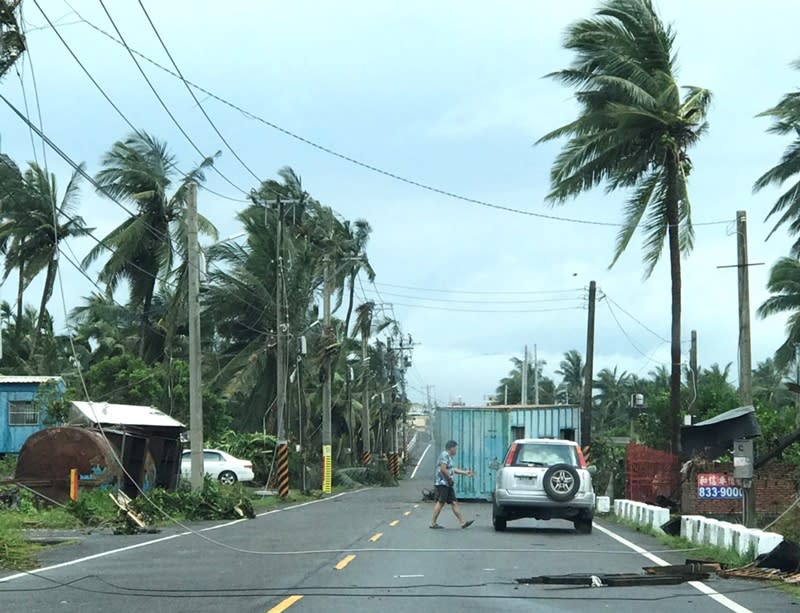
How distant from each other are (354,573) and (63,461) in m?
14.2

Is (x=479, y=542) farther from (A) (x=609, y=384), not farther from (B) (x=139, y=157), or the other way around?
(A) (x=609, y=384)

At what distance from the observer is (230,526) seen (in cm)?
2336

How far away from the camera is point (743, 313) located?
24984 millimetres

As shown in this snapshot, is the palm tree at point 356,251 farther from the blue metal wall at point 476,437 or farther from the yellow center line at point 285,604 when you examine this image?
the yellow center line at point 285,604

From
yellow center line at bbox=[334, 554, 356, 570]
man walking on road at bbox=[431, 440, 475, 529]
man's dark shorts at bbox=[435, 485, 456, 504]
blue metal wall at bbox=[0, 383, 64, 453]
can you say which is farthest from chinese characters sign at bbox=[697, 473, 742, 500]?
blue metal wall at bbox=[0, 383, 64, 453]

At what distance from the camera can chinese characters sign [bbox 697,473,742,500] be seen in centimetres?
2564

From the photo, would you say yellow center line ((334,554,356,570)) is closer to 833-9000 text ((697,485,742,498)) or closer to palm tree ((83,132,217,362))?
833-9000 text ((697,485,742,498))

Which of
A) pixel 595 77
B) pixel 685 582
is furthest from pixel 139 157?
pixel 685 582

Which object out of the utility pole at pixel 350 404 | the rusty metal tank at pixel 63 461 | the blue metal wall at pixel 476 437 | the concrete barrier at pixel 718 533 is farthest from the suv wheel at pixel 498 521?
the utility pole at pixel 350 404

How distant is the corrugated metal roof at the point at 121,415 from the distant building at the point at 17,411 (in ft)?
27.9

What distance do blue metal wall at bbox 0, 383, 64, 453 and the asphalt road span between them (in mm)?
19056

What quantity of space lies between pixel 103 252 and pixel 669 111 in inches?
→ 1112

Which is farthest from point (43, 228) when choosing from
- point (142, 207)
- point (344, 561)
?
point (344, 561)

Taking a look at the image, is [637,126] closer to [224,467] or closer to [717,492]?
[717,492]
